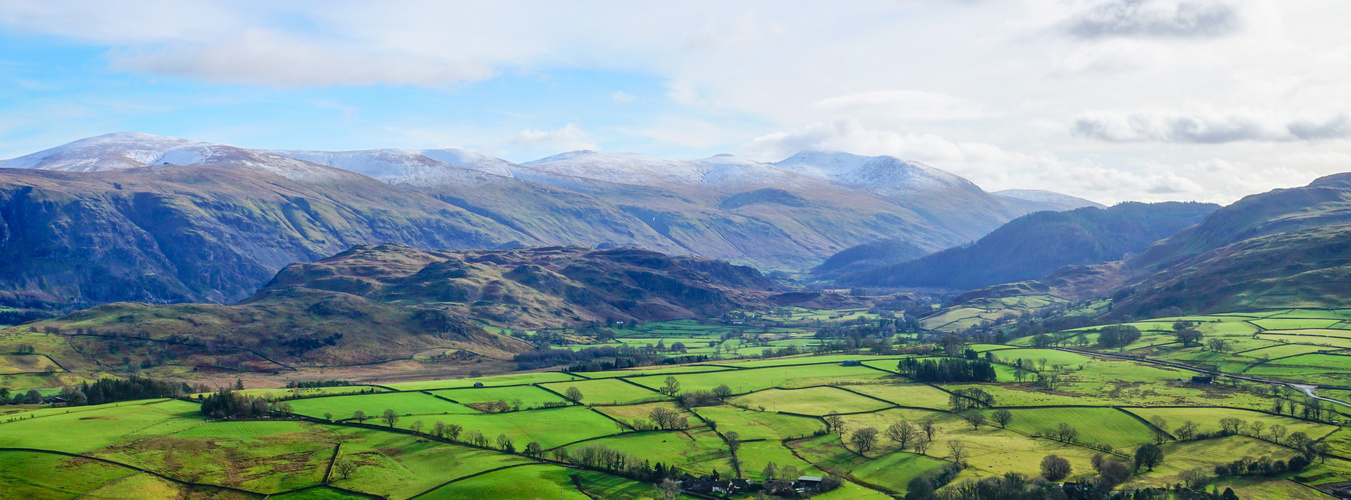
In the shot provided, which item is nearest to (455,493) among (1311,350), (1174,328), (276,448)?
(276,448)

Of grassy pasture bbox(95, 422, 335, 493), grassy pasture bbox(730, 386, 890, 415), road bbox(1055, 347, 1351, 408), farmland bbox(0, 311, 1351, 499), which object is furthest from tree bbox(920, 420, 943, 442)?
grassy pasture bbox(95, 422, 335, 493)

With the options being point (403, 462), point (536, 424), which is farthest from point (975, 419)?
point (403, 462)

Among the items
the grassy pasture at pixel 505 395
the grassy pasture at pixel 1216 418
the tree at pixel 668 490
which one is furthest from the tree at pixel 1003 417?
the grassy pasture at pixel 505 395

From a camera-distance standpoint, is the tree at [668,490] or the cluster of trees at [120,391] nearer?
the tree at [668,490]

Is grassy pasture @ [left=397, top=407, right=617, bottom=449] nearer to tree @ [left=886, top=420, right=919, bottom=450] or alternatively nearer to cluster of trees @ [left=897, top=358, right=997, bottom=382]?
tree @ [left=886, top=420, right=919, bottom=450]

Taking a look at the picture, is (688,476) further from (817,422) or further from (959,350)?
(959,350)

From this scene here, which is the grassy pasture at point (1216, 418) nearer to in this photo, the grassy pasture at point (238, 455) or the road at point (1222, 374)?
the road at point (1222, 374)

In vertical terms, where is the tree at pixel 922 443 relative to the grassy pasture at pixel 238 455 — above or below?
below
